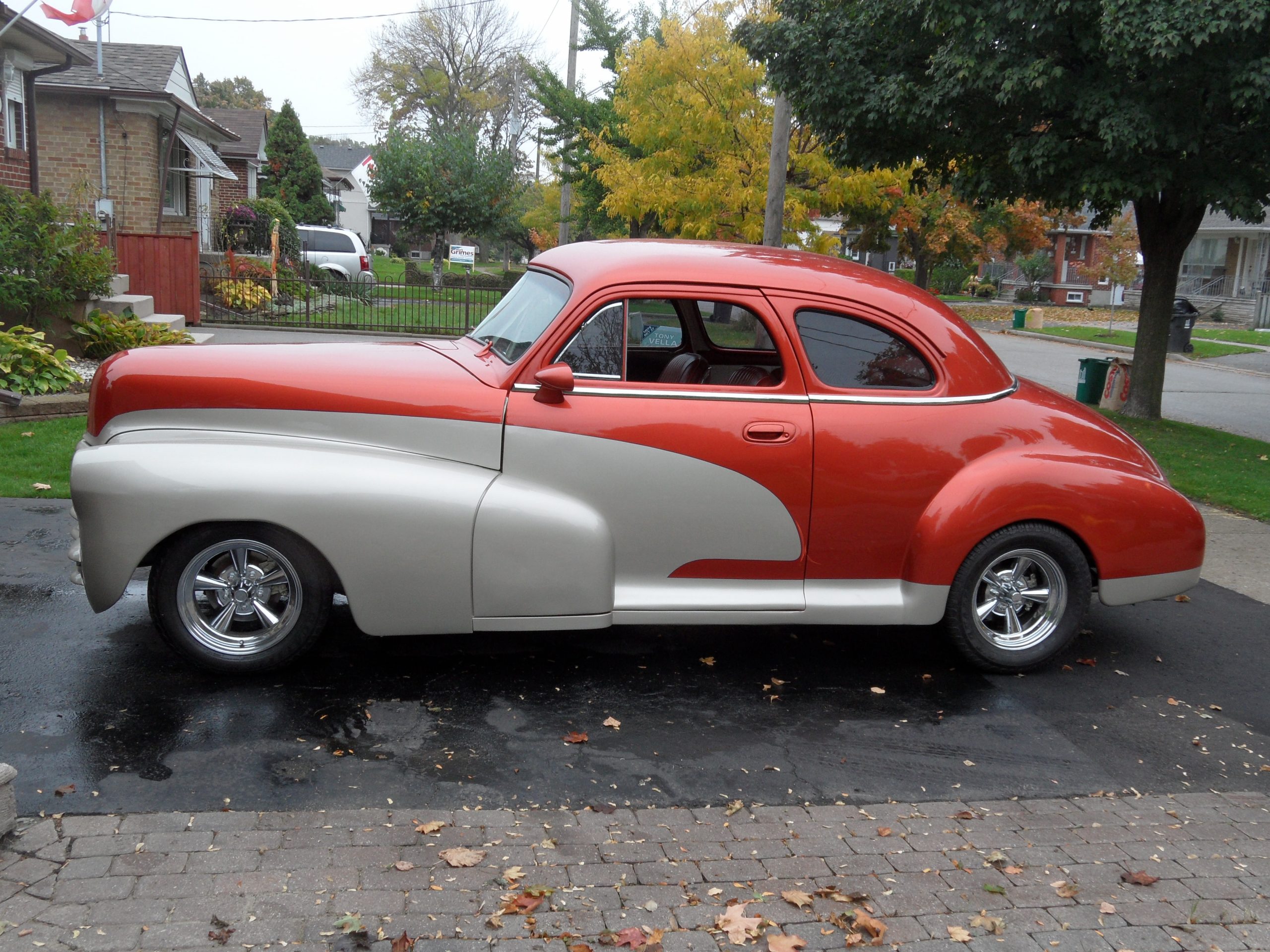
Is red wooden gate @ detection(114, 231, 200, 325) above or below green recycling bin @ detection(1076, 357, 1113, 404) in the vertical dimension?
above

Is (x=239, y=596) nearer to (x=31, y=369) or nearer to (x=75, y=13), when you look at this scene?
(x=31, y=369)

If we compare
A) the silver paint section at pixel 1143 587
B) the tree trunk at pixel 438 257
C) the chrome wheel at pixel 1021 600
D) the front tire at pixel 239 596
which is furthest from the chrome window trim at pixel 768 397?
the tree trunk at pixel 438 257

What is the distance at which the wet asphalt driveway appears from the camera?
394cm

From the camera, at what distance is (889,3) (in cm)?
1162

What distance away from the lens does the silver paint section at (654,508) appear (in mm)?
4684

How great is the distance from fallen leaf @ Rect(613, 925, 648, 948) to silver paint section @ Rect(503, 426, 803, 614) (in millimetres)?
1767

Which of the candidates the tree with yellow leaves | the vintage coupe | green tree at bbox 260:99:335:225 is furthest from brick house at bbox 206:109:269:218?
the vintage coupe

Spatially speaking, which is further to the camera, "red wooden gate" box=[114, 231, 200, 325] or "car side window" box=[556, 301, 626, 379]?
"red wooden gate" box=[114, 231, 200, 325]

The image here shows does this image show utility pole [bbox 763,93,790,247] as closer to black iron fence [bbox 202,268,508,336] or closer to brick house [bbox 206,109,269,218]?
black iron fence [bbox 202,268,508,336]

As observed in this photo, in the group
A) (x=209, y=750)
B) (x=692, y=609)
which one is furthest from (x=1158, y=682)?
(x=209, y=750)

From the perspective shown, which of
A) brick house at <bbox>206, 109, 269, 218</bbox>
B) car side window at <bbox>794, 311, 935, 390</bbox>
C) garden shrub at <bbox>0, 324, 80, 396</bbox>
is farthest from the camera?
brick house at <bbox>206, 109, 269, 218</bbox>

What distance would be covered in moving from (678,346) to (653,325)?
27 cm

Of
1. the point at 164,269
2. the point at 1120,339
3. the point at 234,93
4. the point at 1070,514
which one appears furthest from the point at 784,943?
the point at 234,93

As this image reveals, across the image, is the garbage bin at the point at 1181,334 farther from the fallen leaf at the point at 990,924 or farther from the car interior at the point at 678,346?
the fallen leaf at the point at 990,924
